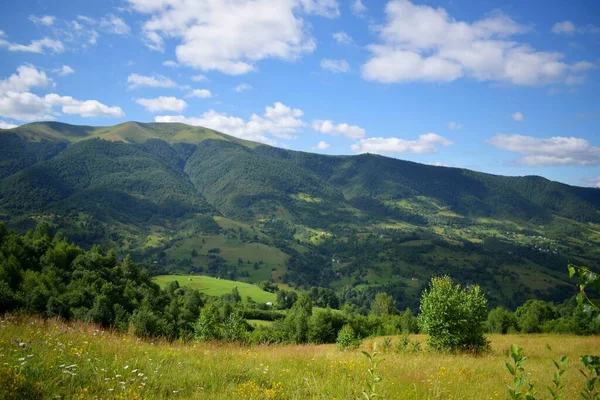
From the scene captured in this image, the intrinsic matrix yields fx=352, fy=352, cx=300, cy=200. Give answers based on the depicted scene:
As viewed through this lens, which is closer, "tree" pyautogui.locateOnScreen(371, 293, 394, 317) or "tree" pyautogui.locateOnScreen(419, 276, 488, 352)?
"tree" pyautogui.locateOnScreen(419, 276, 488, 352)

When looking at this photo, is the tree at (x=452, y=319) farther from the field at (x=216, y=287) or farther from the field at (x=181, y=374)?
the field at (x=216, y=287)

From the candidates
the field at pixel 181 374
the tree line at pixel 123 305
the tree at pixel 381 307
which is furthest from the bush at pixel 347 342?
the tree at pixel 381 307

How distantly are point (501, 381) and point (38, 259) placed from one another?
6406 cm

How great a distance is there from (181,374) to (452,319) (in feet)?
52.1

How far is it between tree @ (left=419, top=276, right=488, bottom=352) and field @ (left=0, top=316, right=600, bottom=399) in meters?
8.26

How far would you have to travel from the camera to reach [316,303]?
135250 millimetres

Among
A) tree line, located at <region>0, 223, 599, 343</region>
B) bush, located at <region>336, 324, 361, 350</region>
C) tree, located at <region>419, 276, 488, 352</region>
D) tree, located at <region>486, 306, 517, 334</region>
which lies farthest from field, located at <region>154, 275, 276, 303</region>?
tree, located at <region>419, 276, 488, 352</region>

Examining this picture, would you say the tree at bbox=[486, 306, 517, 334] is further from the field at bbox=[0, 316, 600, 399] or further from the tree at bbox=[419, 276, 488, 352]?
the field at bbox=[0, 316, 600, 399]

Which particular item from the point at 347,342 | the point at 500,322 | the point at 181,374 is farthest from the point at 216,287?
the point at 181,374

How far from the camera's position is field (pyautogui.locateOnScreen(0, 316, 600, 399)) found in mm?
5660

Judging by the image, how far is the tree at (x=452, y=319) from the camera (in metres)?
18.4

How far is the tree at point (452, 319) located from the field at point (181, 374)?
27.1 feet

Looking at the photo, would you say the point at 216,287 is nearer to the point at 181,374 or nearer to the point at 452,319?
the point at 452,319

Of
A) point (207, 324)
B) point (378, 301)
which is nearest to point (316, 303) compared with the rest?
point (378, 301)
